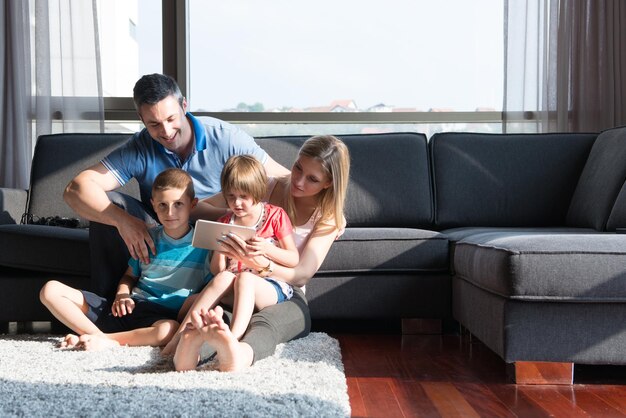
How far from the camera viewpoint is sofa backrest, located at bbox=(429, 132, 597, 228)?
3.65 meters

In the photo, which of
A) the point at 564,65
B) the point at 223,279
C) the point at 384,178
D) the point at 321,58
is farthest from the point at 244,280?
the point at 564,65

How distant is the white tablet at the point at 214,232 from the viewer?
7.74 feet

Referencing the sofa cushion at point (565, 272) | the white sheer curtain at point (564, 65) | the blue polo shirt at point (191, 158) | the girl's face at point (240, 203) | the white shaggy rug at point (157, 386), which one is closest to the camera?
the white shaggy rug at point (157, 386)

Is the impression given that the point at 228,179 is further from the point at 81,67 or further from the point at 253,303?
the point at 81,67

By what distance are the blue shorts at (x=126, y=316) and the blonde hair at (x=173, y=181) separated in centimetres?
38

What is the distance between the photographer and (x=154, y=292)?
8.73 feet

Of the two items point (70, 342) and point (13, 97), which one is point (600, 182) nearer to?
point (70, 342)

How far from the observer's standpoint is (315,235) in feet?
8.81

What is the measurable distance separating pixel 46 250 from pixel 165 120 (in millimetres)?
846

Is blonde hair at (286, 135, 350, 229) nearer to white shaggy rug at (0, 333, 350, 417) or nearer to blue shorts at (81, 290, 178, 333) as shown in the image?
white shaggy rug at (0, 333, 350, 417)

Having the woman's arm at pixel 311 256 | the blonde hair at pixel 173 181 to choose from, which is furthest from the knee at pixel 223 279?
the blonde hair at pixel 173 181

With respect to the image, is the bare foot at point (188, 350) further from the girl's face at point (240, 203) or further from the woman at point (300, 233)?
the girl's face at point (240, 203)

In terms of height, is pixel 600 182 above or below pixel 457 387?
above

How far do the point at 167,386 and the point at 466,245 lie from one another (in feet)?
4.06
